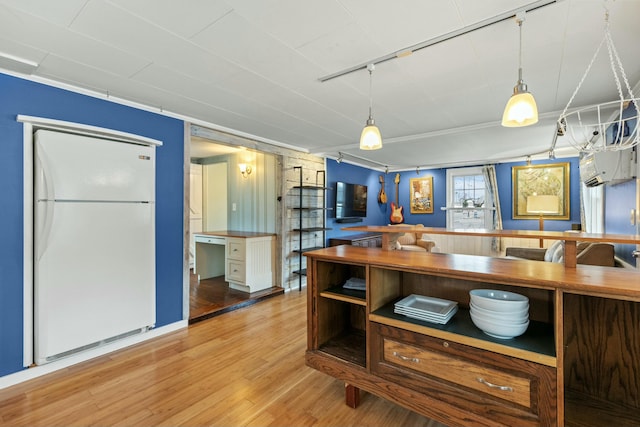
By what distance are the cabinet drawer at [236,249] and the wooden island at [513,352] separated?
2638 millimetres

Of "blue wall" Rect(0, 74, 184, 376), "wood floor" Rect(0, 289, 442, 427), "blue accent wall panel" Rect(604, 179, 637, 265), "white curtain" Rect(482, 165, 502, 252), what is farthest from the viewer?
"white curtain" Rect(482, 165, 502, 252)

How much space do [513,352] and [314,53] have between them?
2.02 metres

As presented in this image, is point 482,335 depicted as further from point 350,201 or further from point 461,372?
Result: point 350,201

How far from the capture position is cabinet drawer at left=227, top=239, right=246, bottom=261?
420 cm

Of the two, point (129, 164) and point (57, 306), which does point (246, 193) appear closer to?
point (129, 164)

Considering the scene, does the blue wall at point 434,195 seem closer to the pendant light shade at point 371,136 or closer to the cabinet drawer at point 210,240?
the cabinet drawer at point 210,240

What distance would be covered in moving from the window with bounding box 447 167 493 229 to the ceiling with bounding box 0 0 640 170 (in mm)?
3306

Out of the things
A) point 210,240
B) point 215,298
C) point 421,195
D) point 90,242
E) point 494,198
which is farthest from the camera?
point 421,195

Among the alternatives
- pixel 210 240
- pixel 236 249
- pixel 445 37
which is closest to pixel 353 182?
pixel 236 249

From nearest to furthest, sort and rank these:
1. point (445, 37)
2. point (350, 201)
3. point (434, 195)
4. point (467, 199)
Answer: point (445, 37) < point (350, 201) < point (467, 199) < point (434, 195)

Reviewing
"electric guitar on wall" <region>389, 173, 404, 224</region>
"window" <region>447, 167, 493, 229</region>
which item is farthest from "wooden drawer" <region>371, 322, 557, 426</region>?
"electric guitar on wall" <region>389, 173, 404, 224</region>

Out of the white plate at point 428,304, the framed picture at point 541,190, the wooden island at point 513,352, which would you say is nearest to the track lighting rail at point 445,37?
the wooden island at point 513,352

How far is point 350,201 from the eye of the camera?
5.89 m

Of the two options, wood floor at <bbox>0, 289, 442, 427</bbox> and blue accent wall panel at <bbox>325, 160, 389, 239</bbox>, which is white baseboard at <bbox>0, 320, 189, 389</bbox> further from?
blue accent wall panel at <bbox>325, 160, 389, 239</bbox>
